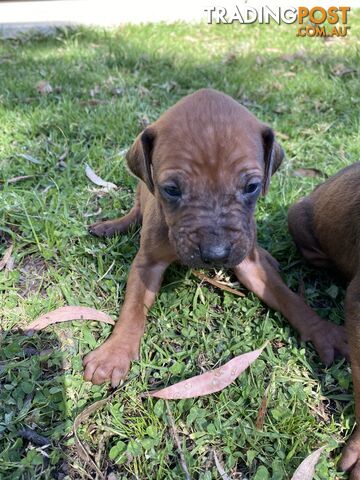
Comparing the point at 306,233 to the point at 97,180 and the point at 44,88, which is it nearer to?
the point at 97,180

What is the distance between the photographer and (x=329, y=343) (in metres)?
3.46

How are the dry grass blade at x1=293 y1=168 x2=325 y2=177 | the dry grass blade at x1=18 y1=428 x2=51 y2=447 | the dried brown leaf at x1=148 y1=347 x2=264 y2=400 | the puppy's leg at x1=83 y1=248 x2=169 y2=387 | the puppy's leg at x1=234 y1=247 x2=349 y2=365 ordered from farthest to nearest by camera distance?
the dry grass blade at x1=293 y1=168 x2=325 y2=177, the puppy's leg at x1=234 y1=247 x2=349 y2=365, the puppy's leg at x1=83 y1=248 x2=169 y2=387, the dried brown leaf at x1=148 y1=347 x2=264 y2=400, the dry grass blade at x1=18 y1=428 x2=51 y2=447

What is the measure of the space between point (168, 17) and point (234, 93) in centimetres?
458

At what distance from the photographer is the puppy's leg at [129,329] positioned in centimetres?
322

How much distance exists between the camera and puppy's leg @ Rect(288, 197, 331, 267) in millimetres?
4066

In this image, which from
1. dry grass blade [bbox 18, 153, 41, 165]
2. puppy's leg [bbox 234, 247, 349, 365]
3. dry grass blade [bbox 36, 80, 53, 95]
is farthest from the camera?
dry grass blade [bbox 36, 80, 53, 95]

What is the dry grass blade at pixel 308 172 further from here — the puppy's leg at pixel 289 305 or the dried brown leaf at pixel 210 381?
the dried brown leaf at pixel 210 381

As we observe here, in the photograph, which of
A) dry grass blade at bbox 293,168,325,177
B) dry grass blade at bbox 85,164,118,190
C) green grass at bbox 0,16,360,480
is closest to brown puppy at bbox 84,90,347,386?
green grass at bbox 0,16,360,480

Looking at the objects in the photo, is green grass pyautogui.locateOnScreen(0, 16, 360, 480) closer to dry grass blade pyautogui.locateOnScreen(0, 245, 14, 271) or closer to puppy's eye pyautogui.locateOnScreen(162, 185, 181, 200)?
dry grass blade pyautogui.locateOnScreen(0, 245, 14, 271)

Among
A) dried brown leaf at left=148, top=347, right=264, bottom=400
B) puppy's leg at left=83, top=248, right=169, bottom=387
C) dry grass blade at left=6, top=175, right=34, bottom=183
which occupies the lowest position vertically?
dried brown leaf at left=148, top=347, right=264, bottom=400

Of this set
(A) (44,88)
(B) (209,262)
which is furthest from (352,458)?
(A) (44,88)

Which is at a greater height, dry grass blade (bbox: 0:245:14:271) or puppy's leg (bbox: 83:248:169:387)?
dry grass blade (bbox: 0:245:14:271)

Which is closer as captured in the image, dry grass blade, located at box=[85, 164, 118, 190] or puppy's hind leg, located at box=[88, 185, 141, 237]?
puppy's hind leg, located at box=[88, 185, 141, 237]

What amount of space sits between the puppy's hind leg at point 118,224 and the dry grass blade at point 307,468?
236cm
